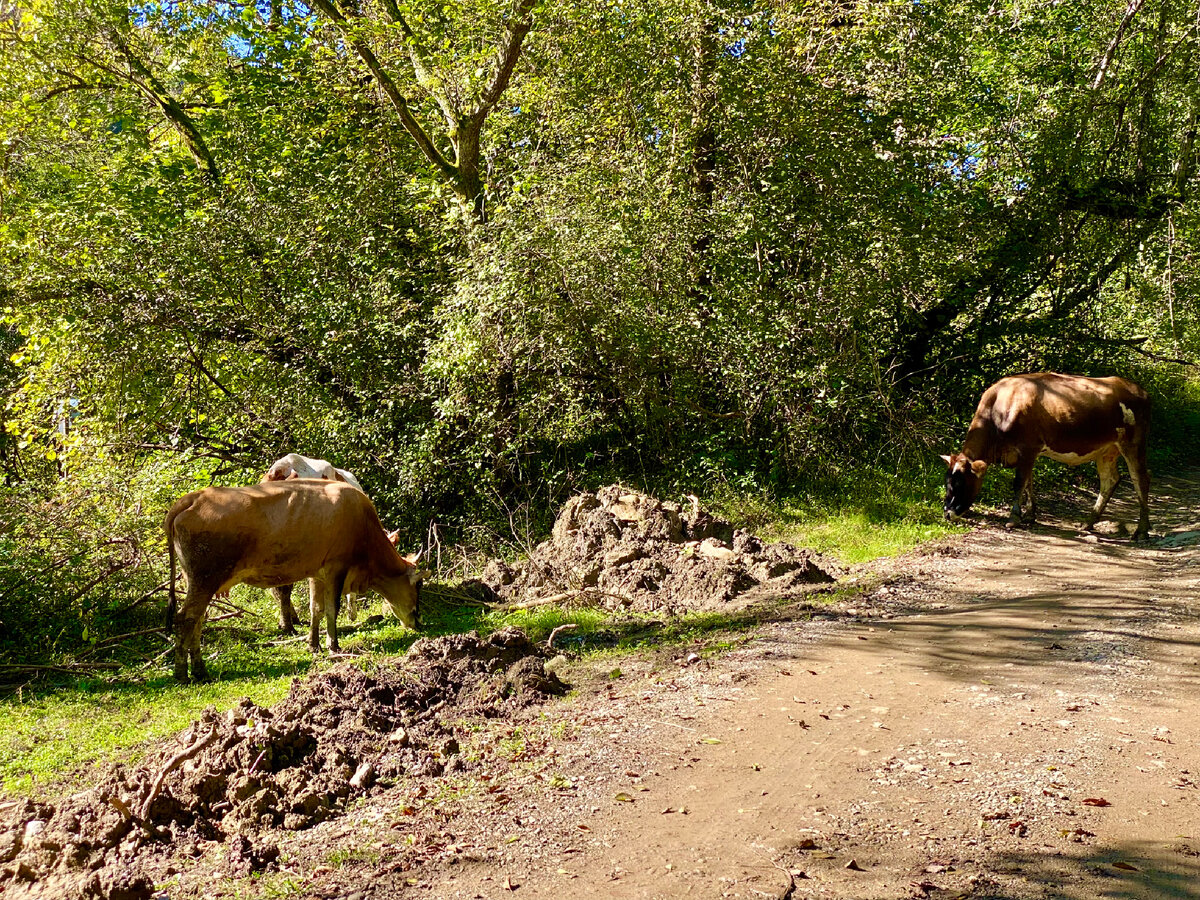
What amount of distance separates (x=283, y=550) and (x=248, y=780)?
13.4 ft

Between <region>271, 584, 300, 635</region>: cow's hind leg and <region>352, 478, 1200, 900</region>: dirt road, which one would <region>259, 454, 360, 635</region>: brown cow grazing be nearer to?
<region>271, 584, 300, 635</region>: cow's hind leg

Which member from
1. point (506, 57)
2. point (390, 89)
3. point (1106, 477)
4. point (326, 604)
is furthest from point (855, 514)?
point (390, 89)

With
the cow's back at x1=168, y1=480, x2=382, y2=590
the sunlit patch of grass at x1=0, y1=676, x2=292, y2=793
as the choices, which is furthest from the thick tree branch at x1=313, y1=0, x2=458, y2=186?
the sunlit patch of grass at x1=0, y1=676, x2=292, y2=793

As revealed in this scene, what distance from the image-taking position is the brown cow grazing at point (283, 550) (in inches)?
367

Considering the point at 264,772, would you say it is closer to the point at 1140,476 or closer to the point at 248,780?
the point at 248,780

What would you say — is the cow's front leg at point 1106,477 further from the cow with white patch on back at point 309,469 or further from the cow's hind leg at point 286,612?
the cow's hind leg at point 286,612

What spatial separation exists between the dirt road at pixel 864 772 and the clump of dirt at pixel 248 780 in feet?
1.84

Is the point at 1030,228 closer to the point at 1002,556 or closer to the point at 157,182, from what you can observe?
the point at 1002,556

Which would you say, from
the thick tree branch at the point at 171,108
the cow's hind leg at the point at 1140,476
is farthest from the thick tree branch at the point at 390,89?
the cow's hind leg at the point at 1140,476

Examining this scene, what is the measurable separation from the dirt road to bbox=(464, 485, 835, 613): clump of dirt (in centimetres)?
140

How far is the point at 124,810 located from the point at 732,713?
12.8 ft

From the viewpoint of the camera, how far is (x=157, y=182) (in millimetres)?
16625

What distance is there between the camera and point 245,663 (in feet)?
31.8

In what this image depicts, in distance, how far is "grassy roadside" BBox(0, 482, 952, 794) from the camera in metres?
7.37
